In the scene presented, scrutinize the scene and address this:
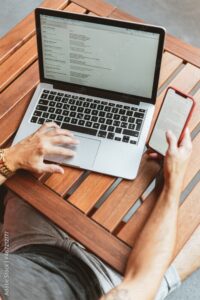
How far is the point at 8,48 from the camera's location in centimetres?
115

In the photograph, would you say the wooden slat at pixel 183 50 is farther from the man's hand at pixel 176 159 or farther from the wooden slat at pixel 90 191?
the wooden slat at pixel 90 191

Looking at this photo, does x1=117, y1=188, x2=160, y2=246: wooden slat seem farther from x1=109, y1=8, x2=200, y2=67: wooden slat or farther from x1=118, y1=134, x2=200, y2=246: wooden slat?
x1=109, y1=8, x2=200, y2=67: wooden slat

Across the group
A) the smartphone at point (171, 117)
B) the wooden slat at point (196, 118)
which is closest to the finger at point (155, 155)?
the smartphone at point (171, 117)

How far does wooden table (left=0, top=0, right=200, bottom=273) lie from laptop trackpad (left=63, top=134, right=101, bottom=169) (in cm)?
2

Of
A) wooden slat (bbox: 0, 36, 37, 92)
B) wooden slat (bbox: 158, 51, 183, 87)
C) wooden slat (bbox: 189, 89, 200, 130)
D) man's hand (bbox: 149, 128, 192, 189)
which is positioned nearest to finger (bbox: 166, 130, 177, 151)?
man's hand (bbox: 149, 128, 192, 189)

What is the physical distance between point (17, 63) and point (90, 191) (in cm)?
43

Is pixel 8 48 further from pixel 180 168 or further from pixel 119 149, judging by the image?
pixel 180 168

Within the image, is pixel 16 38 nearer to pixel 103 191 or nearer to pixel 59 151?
pixel 59 151

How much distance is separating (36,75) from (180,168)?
0.46 meters

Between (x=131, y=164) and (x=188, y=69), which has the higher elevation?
(x=188, y=69)

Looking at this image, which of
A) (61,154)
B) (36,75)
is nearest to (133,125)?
(61,154)

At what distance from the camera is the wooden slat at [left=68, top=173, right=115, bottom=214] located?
0.91 metres

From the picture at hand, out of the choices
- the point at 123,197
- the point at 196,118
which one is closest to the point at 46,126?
the point at 123,197

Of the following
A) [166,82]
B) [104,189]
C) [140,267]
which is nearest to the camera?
[140,267]
